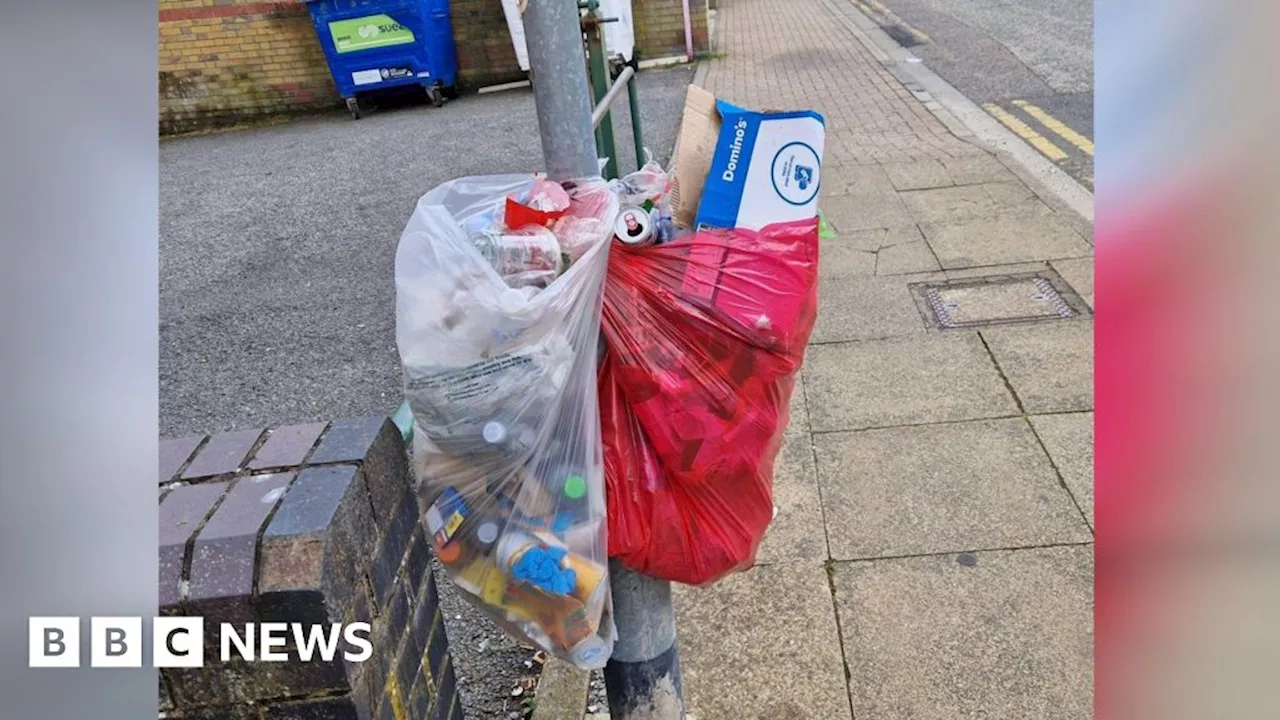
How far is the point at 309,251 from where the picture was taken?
6.13 metres

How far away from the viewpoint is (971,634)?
2.42 metres

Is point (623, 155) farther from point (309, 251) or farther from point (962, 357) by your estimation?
point (962, 357)

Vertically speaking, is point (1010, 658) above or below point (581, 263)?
below

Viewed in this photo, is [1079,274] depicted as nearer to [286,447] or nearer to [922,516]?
[922,516]

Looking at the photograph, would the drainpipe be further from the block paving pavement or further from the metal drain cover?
the metal drain cover

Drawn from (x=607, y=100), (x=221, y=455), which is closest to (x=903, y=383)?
(x=607, y=100)

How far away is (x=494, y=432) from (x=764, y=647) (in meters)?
1.35

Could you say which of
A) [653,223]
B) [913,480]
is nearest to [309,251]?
[913,480]

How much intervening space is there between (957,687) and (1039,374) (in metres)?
1.70

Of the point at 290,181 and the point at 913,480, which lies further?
the point at 290,181

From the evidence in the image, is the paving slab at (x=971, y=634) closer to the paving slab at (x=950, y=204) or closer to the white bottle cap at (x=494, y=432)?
the white bottle cap at (x=494, y=432)

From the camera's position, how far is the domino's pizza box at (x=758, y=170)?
5.00 ft

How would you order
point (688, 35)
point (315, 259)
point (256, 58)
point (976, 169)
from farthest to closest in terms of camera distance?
1. point (688, 35)
2. point (256, 58)
3. point (976, 169)
4. point (315, 259)

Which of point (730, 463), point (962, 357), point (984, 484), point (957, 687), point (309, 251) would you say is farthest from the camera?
point (309, 251)
